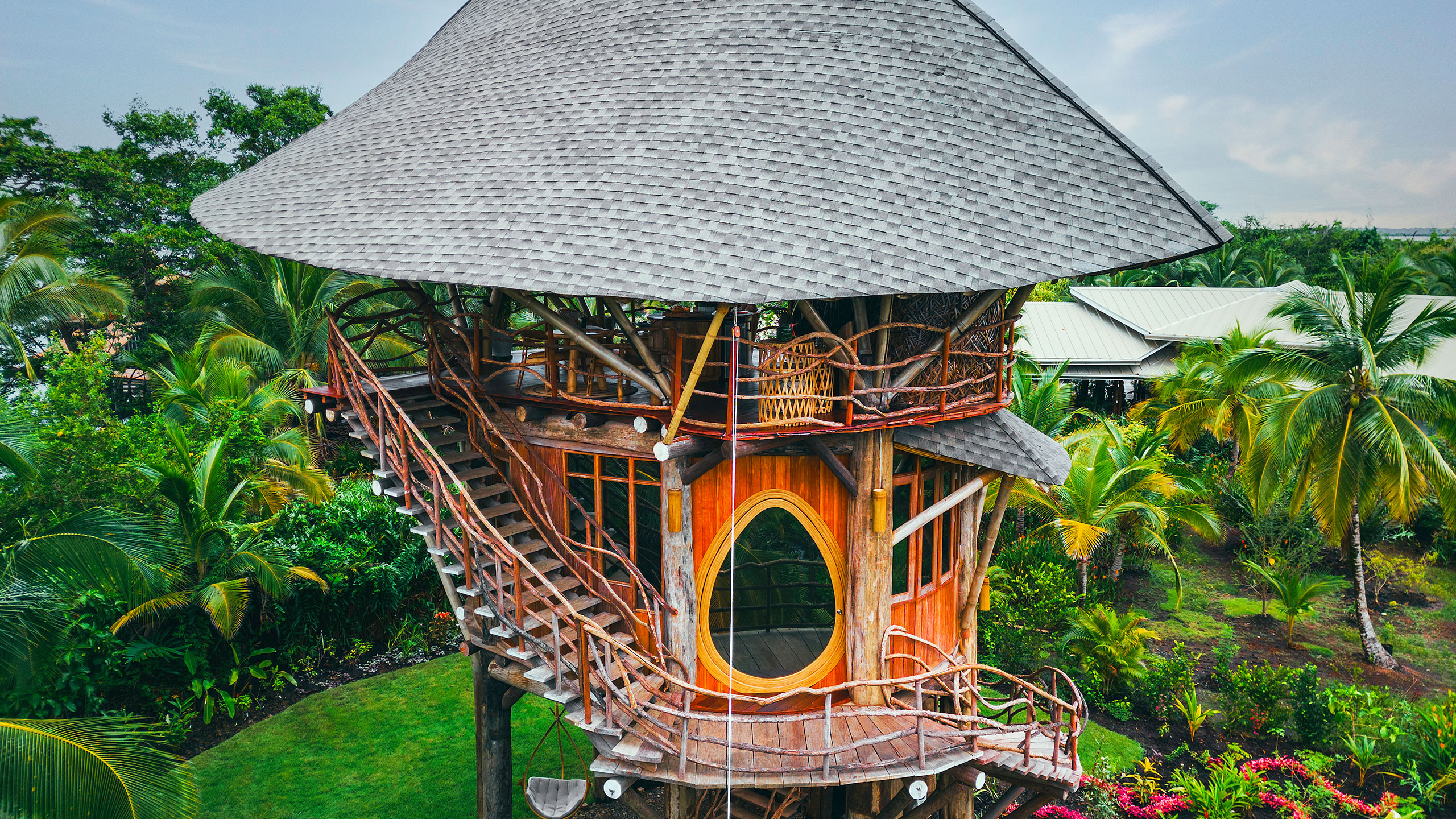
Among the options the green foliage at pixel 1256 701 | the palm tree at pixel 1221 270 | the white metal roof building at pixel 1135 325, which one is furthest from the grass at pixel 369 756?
the palm tree at pixel 1221 270

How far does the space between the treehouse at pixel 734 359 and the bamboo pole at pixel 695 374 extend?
5 centimetres

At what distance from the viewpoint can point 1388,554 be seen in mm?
23062

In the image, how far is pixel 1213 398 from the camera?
2205 centimetres

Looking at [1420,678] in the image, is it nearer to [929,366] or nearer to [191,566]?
[929,366]

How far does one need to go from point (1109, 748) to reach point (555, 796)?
984 centimetres

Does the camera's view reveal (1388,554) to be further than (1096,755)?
Yes

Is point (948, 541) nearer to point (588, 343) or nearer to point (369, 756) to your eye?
point (588, 343)

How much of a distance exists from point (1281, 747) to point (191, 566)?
61.2 ft

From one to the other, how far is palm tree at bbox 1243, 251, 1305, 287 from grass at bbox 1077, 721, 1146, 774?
39.0 m

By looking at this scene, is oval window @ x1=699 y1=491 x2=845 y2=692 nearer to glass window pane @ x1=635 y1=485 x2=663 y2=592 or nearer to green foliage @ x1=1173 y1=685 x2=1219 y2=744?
glass window pane @ x1=635 y1=485 x2=663 y2=592

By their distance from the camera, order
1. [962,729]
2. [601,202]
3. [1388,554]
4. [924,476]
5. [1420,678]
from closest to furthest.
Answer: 1. [601,202]
2. [962,729]
3. [924,476]
4. [1420,678]
5. [1388,554]

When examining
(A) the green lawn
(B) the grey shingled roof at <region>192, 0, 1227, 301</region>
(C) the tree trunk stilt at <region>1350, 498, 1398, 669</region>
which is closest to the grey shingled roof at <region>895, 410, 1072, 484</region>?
(B) the grey shingled roof at <region>192, 0, 1227, 301</region>

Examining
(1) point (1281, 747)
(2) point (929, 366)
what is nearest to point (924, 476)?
(2) point (929, 366)

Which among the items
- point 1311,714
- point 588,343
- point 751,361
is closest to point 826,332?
point 588,343
